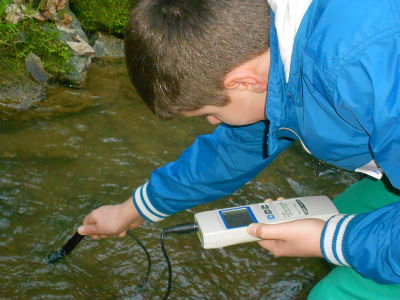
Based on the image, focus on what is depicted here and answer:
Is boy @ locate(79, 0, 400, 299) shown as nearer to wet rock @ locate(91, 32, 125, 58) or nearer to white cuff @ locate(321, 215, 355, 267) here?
white cuff @ locate(321, 215, 355, 267)

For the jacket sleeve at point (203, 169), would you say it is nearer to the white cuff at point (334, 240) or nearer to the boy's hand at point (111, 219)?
the boy's hand at point (111, 219)

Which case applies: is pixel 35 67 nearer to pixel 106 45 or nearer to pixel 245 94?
pixel 106 45

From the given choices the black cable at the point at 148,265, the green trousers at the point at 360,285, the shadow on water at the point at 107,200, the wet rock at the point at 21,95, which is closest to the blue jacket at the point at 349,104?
the green trousers at the point at 360,285

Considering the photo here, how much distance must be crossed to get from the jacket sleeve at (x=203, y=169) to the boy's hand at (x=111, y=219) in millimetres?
41

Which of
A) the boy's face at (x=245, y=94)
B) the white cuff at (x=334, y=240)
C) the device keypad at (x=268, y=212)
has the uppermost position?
the boy's face at (x=245, y=94)

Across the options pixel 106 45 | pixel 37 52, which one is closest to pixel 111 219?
pixel 37 52

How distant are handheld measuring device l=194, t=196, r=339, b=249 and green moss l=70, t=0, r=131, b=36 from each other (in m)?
2.39

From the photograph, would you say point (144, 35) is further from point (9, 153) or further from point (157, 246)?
point (9, 153)

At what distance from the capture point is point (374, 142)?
4.17 feet

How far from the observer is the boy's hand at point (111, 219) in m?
1.80

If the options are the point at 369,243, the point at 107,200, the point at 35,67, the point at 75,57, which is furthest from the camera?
the point at 75,57

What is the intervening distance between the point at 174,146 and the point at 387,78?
173 centimetres

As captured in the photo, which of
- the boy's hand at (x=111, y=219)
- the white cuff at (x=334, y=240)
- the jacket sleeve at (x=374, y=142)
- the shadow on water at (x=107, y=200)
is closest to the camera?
the jacket sleeve at (x=374, y=142)

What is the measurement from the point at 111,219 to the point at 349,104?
99 cm
